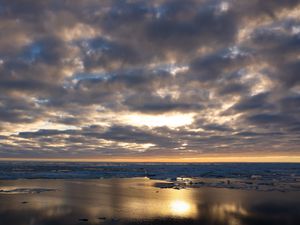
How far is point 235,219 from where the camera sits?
19.3 m

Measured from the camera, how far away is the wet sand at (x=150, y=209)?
1861cm

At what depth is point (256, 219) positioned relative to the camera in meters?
19.5

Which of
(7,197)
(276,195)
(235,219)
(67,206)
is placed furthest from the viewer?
(276,195)

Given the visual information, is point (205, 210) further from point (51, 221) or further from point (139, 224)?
point (51, 221)

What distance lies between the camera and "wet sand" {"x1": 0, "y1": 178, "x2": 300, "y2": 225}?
18609 millimetres

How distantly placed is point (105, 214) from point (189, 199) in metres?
9.20

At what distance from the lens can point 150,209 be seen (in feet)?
71.6

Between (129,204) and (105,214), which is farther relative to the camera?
(129,204)

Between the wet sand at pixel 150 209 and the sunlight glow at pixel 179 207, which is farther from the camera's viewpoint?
the sunlight glow at pixel 179 207

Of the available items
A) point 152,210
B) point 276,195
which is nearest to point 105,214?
point 152,210

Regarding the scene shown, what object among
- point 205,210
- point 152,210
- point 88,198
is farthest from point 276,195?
point 88,198

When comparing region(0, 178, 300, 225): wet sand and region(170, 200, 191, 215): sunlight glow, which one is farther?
region(170, 200, 191, 215): sunlight glow

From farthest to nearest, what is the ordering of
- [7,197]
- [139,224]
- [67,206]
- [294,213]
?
[7,197]
[67,206]
[294,213]
[139,224]

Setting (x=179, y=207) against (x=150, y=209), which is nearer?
(x=150, y=209)
